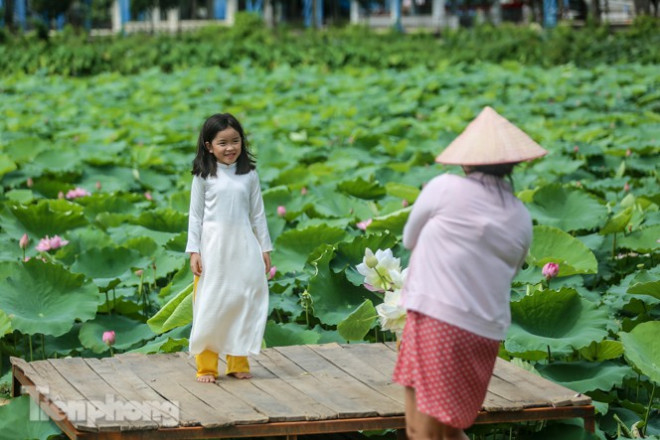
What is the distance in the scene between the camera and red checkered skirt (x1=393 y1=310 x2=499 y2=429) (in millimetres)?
2336

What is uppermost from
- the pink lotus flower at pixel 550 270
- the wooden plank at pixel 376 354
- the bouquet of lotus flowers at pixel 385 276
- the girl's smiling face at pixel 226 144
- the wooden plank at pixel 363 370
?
the girl's smiling face at pixel 226 144

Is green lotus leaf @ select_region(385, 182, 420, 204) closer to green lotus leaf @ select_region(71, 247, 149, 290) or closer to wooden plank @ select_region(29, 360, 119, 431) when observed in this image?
green lotus leaf @ select_region(71, 247, 149, 290)

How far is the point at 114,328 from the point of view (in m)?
4.08

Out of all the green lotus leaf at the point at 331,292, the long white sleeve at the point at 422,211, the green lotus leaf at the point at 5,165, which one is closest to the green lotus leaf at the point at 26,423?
the green lotus leaf at the point at 331,292

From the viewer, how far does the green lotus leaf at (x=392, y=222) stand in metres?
4.69

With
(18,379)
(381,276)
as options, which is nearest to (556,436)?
(381,276)

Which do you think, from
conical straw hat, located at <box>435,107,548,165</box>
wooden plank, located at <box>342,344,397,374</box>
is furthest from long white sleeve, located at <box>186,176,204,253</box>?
conical straw hat, located at <box>435,107,548,165</box>

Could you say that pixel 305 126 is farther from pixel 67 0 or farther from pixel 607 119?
pixel 67 0

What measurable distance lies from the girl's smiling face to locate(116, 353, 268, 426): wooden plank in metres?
0.65

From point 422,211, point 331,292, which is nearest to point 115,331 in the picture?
point 331,292

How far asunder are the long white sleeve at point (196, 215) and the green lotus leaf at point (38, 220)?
216 centimetres

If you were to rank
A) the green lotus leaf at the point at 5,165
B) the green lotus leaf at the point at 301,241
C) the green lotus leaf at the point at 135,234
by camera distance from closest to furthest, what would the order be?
the green lotus leaf at the point at 301,241 < the green lotus leaf at the point at 135,234 < the green lotus leaf at the point at 5,165

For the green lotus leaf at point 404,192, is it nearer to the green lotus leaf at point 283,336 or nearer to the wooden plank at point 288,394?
the green lotus leaf at point 283,336

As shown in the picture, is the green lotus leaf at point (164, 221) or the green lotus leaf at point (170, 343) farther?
the green lotus leaf at point (164, 221)
